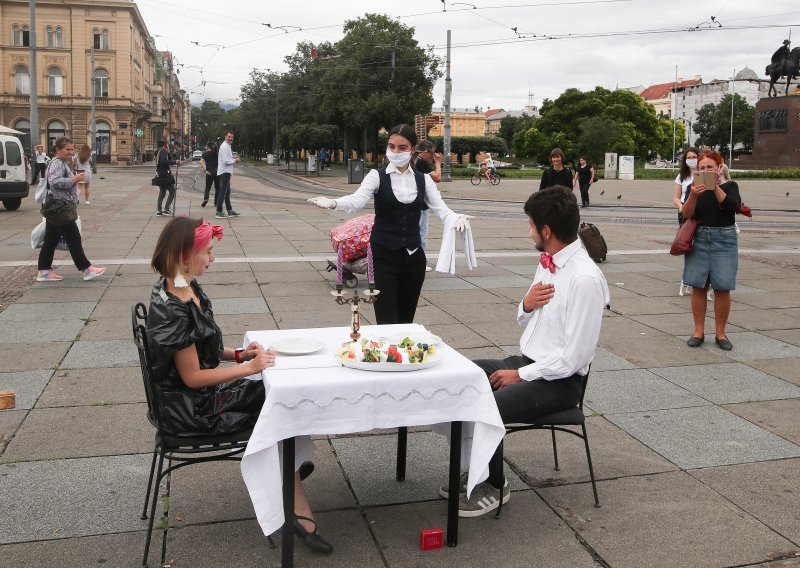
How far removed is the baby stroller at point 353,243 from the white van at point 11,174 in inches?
556

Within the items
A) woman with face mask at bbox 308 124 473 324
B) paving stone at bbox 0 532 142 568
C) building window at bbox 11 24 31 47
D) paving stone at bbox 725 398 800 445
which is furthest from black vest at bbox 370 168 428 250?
building window at bbox 11 24 31 47

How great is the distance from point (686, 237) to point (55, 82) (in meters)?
71.0

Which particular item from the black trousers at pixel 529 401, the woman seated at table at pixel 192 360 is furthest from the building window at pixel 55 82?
the black trousers at pixel 529 401

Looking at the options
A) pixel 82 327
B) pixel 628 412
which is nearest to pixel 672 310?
pixel 628 412

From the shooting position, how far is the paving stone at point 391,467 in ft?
14.1

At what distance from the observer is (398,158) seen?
559 centimetres

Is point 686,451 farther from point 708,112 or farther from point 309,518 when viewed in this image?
point 708,112

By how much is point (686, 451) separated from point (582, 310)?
157cm

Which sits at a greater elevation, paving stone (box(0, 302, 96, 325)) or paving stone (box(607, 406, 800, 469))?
paving stone (box(0, 302, 96, 325))

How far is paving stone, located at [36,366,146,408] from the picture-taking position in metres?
5.67

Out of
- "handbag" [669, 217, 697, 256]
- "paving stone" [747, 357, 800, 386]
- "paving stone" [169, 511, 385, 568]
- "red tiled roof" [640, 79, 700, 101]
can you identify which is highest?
"red tiled roof" [640, 79, 700, 101]

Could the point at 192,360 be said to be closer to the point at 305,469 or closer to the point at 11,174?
the point at 305,469

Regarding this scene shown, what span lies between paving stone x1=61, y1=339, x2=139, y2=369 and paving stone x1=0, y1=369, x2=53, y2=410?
273 mm

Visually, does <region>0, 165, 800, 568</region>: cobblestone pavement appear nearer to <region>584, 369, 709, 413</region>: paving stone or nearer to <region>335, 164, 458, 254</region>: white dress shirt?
<region>584, 369, 709, 413</region>: paving stone
